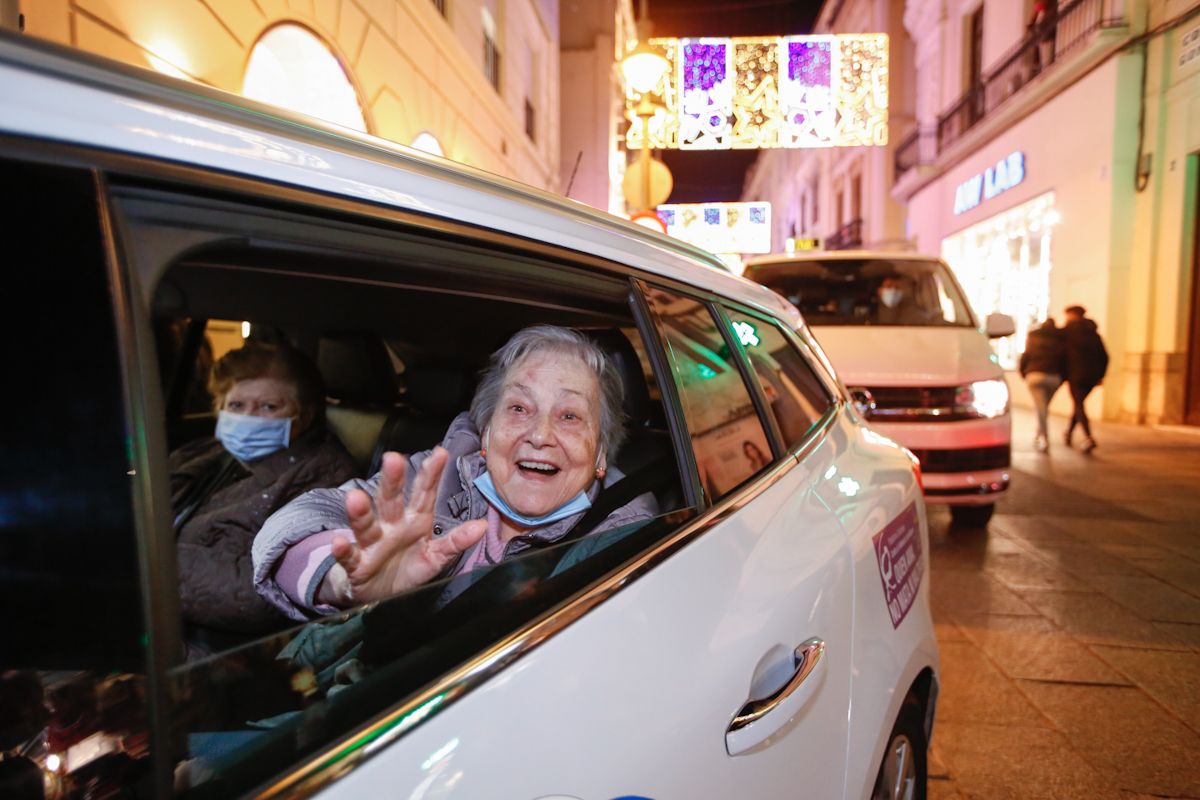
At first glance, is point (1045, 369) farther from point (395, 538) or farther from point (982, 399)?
point (395, 538)

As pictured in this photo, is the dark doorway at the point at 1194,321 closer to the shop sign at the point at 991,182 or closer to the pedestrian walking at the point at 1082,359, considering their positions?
the pedestrian walking at the point at 1082,359

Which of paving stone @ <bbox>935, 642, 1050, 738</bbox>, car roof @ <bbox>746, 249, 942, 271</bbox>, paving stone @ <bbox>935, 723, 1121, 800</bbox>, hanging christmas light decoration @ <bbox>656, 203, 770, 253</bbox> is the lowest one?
paving stone @ <bbox>935, 642, 1050, 738</bbox>

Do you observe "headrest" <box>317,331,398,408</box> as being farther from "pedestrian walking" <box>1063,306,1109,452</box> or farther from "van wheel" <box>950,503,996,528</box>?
"pedestrian walking" <box>1063,306,1109,452</box>

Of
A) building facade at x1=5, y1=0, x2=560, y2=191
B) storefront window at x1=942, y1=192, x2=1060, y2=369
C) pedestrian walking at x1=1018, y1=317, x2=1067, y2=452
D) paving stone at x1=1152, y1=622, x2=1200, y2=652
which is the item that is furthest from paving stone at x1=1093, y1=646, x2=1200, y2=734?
storefront window at x1=942, y1=192, x2=1060, y2=369

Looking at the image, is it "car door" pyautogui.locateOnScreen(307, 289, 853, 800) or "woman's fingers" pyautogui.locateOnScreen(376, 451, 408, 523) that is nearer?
"car door" pyautogui.locateOnScreen(307, 289, 853, 800)

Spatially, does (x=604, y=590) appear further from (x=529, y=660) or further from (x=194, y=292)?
(x=194, y=292)

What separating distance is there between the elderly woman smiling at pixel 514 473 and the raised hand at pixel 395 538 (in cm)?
18

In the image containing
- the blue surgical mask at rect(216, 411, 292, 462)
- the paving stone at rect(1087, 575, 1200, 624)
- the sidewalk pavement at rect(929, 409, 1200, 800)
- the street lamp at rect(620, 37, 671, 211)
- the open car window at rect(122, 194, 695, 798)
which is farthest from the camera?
the street lamp at rect(620, 37, 671, 211)

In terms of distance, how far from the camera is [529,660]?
0.91m

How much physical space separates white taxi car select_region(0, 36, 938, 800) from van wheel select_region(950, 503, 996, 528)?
4.43 metres

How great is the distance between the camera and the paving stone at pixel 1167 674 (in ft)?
9.70

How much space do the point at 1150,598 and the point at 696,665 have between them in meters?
4.35

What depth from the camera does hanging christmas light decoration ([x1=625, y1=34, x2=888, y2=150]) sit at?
40.9 ft

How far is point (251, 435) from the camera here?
1.98m
